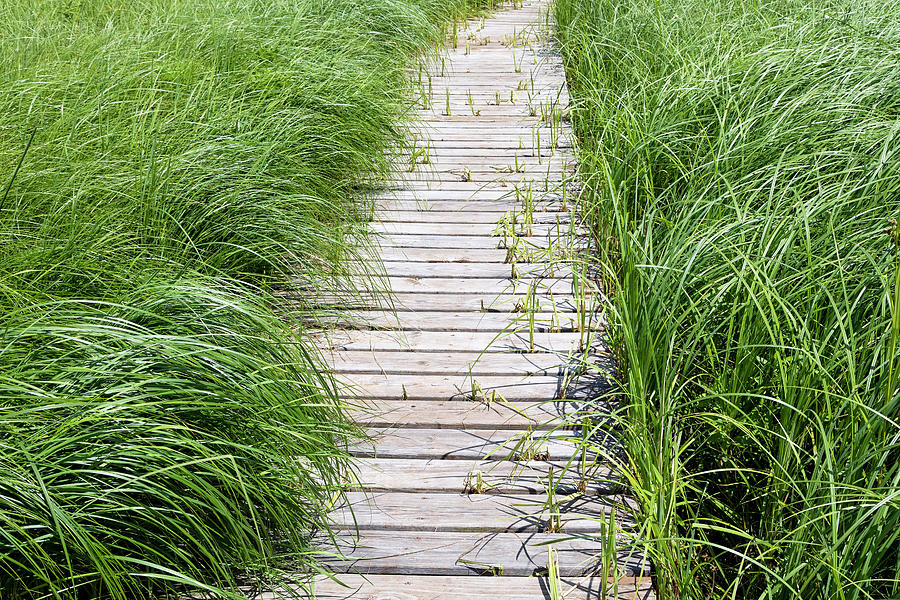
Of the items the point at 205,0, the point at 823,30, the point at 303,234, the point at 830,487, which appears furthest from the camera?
the point at 205,0

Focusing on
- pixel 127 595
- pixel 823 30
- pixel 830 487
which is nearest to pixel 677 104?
pixel 823 30

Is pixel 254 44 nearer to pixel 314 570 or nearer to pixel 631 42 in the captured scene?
pixel 631 42

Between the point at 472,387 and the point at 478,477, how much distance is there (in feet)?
1.84

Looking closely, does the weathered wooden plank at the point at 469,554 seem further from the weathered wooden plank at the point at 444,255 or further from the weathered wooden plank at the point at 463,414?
the weathered wooden plank at the point at 444,255

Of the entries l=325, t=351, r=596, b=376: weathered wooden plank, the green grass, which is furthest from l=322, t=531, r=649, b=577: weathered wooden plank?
l=325, t=351, r=596, b=376: weathered wooden plank

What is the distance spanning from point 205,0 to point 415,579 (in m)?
4.83

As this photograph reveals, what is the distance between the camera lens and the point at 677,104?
411 centimetres

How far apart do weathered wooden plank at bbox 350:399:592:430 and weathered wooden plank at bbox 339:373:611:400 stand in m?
0.04

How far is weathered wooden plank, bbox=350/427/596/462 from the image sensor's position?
2710 mm

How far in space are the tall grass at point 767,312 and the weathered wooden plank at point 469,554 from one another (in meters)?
0.17

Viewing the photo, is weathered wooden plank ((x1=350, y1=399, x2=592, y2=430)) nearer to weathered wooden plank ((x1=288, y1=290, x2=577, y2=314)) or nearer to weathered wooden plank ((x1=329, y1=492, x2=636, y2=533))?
weathered wooden plank ((x1=329, y1=492, x2=636, y2=533))

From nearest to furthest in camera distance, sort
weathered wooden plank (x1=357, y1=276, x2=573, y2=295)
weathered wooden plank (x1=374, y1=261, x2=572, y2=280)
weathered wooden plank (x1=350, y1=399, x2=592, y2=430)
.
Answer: weathered wooden plank (x1=350, y1=399, x2=592, y2=430) < weathered wooden plank (x1=357, y1=276, x2=573, y2=295) < weathered wooden plank (x1=374, y1=261, x2=572, y2=280)

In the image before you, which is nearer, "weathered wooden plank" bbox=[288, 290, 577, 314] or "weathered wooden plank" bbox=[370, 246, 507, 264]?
"weathered wooden plank" bbox=[288, 290, 577, 314]

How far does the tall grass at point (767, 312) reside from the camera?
1984 millimetres
